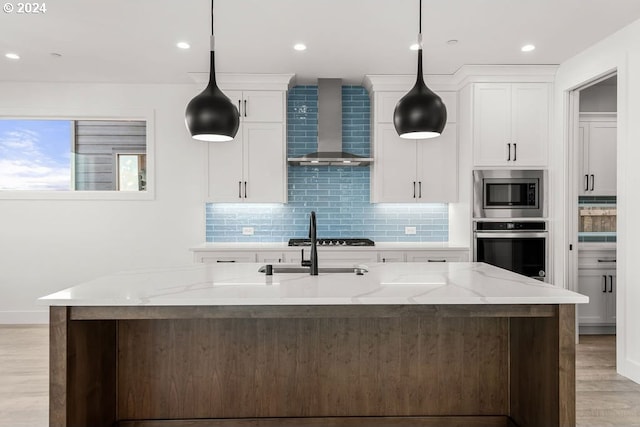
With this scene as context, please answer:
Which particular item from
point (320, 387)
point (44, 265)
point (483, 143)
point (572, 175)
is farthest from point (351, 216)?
point (44, 265)

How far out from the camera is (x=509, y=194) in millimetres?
4199

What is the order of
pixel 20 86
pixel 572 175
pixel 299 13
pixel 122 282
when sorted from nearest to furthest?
pixel 122 282 < pixel 299 13 < pixel 572 175 < pixel 20 86

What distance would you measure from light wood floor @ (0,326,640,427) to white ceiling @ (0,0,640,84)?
8.72 feet

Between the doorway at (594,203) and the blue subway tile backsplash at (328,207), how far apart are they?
132cm

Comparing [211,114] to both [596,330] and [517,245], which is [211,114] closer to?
[517,245]

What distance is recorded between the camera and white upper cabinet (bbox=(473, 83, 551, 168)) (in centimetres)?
422

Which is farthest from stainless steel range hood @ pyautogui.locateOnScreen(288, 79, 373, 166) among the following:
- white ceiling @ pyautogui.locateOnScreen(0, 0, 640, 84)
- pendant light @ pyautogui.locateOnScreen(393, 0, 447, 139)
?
pendant light @ pyautogui.locateOnScreen(393, 0, 447, 139)

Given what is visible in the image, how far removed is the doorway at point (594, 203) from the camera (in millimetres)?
4078

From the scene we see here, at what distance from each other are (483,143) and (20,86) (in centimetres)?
497

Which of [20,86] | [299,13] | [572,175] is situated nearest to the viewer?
[299,13]

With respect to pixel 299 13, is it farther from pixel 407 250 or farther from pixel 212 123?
pixel 407 250

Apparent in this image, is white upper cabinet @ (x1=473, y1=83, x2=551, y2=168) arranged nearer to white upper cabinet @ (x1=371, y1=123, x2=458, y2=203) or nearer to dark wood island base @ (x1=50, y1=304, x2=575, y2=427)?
white upper cabinet @ (x1=371, y1=123, x2=458, y2=203)

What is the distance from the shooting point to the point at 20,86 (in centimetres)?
471

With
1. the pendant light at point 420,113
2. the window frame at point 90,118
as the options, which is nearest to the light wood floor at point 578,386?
the window frame at point 90,118
